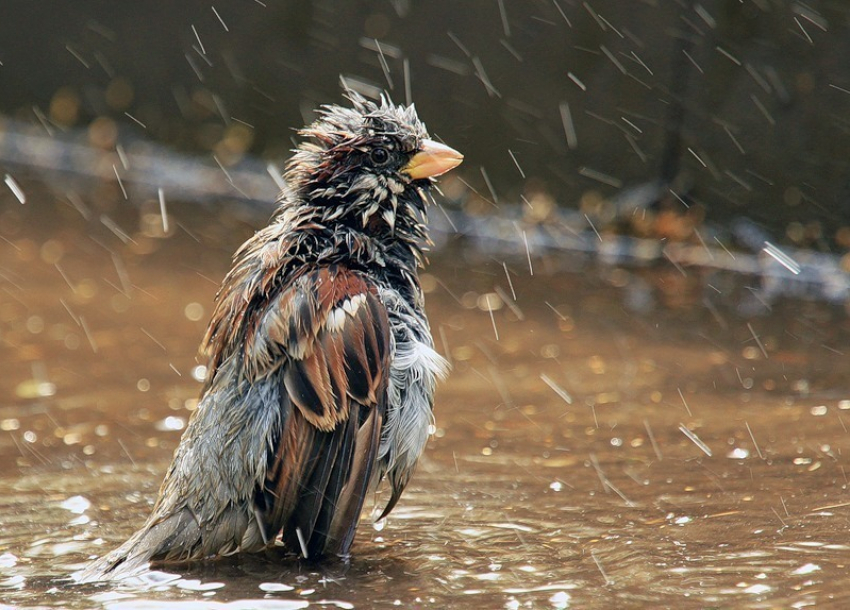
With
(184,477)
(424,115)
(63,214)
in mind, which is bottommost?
(184,477)

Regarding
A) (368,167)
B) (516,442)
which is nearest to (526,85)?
(516,442)

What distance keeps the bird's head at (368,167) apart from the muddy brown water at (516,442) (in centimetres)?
102

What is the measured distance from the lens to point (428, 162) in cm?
396

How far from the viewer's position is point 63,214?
8.33 meters

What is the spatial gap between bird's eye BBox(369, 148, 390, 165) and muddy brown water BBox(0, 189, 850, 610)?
117cm

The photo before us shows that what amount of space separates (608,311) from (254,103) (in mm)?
4201

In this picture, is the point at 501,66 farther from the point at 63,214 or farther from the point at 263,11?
the point at 63,214

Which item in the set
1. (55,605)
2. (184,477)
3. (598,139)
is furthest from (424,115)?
(55,605)

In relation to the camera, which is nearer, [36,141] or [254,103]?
[254,103]

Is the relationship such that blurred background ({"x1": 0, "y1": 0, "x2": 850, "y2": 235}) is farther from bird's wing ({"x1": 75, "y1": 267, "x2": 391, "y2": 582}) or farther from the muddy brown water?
bird's wing ({"x1": 75, "y1": 267, "x2": 391, "y2": 582})

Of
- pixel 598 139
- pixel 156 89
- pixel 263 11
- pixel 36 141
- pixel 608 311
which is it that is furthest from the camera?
pixel 36 141

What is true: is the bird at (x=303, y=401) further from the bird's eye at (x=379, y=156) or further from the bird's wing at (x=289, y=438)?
the bird's eye at (x=379, y=156)

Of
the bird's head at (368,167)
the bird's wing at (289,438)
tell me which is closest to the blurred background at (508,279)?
the bird's wing at (289,438)

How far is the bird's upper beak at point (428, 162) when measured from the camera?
13.0 ft
